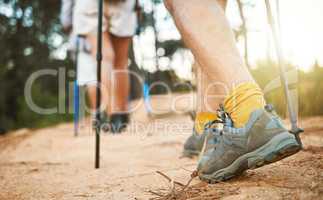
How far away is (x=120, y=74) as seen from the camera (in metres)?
2.82

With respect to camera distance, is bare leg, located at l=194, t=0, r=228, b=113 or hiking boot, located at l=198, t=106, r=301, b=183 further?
bare leg, located at l=194, t=0, r=228, b=113

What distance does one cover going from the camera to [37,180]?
123 cm

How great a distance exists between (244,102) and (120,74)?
196 centimetres

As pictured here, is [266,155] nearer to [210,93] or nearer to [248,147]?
[248,147]

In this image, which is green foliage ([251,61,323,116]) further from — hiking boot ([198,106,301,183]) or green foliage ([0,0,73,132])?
green foliage ([0,0,73,132])

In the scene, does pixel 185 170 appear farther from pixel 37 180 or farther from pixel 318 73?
pixel 318 73

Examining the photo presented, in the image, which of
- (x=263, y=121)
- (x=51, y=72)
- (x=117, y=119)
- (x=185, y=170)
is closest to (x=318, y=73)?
(x=117, y=119)

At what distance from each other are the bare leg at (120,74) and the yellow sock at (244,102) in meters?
1.87

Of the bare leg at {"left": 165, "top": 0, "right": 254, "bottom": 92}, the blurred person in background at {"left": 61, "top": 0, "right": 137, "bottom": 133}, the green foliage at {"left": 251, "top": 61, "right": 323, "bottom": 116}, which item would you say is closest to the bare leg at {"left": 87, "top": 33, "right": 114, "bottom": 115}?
the blurred person in background at {"left": 61, "top": 0, "right": 137, "bottom": 133}

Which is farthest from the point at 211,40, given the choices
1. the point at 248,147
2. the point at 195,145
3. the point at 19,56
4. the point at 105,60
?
the point at 19,56

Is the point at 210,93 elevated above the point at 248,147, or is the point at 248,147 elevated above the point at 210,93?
the point at 210,93

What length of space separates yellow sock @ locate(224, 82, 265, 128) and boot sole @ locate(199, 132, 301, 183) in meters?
0.08

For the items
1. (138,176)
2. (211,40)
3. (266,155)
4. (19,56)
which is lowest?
(138,176)

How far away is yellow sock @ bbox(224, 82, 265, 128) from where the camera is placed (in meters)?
0.92
